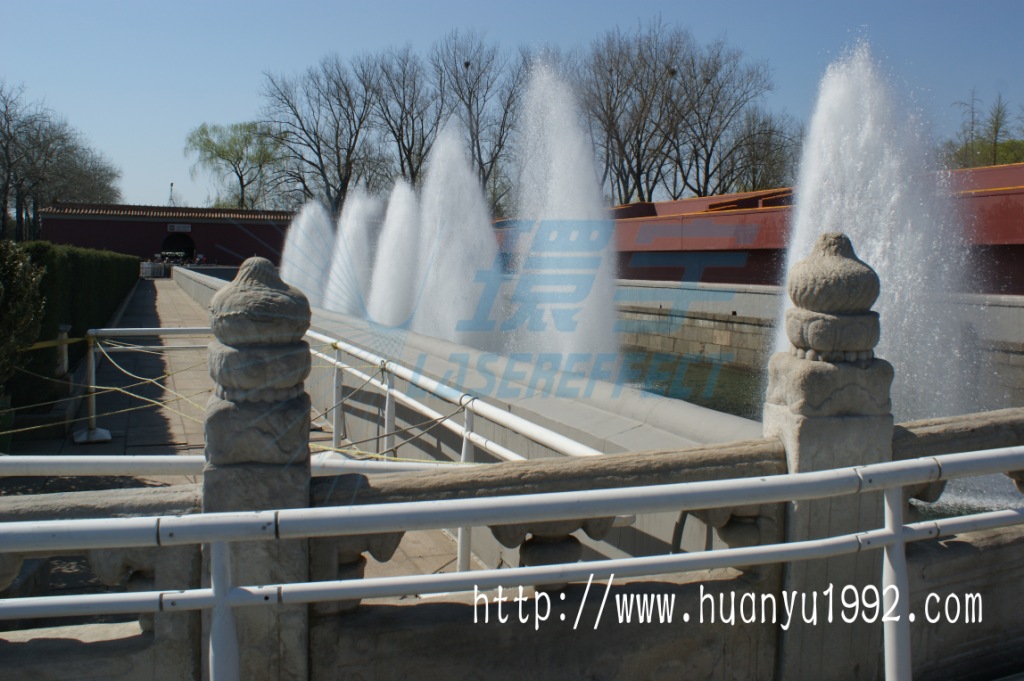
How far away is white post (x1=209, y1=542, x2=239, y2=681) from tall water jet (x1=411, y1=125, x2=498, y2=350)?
11.5 m

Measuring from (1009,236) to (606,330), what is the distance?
7556 millimetres

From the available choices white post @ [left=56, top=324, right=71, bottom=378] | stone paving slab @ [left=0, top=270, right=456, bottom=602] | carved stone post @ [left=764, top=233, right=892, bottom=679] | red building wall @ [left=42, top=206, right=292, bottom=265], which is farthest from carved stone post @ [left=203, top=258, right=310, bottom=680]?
red building wall @ [left=42, top=206, right=292, bottom=265]

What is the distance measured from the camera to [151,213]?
4375cm

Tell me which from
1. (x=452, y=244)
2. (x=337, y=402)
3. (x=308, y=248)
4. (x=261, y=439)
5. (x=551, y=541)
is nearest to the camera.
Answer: (x=261, y=439)

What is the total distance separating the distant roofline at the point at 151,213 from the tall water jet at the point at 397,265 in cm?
2578

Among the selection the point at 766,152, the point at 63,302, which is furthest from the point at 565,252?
the point at 766,152

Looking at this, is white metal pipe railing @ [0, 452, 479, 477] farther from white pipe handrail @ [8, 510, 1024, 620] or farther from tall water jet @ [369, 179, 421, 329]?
tall water jet @ [369, 179, 421, 329]

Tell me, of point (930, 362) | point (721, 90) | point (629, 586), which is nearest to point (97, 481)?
point (629, 586)

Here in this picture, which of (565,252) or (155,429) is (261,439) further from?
(565,252)

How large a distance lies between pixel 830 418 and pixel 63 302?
30.2 ft

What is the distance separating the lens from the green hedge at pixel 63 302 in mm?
7676

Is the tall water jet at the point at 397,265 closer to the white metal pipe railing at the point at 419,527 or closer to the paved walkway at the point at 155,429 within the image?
the paved walkway at the point at 155,429

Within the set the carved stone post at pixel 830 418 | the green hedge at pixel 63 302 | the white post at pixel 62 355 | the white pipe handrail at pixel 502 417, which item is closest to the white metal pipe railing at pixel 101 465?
the white pipe handrail at pixel 502 417

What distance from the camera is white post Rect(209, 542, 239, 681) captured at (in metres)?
1.82
